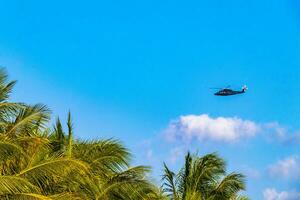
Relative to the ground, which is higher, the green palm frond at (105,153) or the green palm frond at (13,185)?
the green palm frond at (105,153)


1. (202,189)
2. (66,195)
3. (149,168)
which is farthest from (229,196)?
(66,195)

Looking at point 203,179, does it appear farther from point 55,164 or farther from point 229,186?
point 55,164

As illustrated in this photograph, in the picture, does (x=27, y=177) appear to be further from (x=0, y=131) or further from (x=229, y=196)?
(x=229, y=196)

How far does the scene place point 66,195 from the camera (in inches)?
666

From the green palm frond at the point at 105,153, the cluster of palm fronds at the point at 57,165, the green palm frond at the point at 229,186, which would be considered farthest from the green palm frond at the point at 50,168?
the green palm frond at the point at 229,186

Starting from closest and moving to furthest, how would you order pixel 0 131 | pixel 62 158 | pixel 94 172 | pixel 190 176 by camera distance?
pixel 62 158 → pixel 0 131 → pixel 94 172 → pixel 190 176

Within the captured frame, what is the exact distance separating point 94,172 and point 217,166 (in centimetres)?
791

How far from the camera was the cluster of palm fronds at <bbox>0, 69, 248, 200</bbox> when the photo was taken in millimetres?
16328

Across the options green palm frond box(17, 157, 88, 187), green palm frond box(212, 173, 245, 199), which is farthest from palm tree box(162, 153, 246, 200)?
green palm frond box(17, 157, 88, 187)

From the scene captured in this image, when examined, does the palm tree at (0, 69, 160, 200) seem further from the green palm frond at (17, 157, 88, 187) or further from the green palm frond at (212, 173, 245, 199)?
the green palm frond at (212, 173, 245, 199)

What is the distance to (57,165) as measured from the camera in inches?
643

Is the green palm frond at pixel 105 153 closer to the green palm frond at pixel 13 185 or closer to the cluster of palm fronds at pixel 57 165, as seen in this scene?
the cluster of palm fronds at pixel 57 165

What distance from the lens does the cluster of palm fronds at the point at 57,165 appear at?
16.3 m

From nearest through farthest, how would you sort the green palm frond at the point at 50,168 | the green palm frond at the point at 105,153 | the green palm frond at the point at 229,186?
the green palm frond at the point at 50,168
the green palm frond at the point at 105,153
the green palm frond at the point at 229,186
